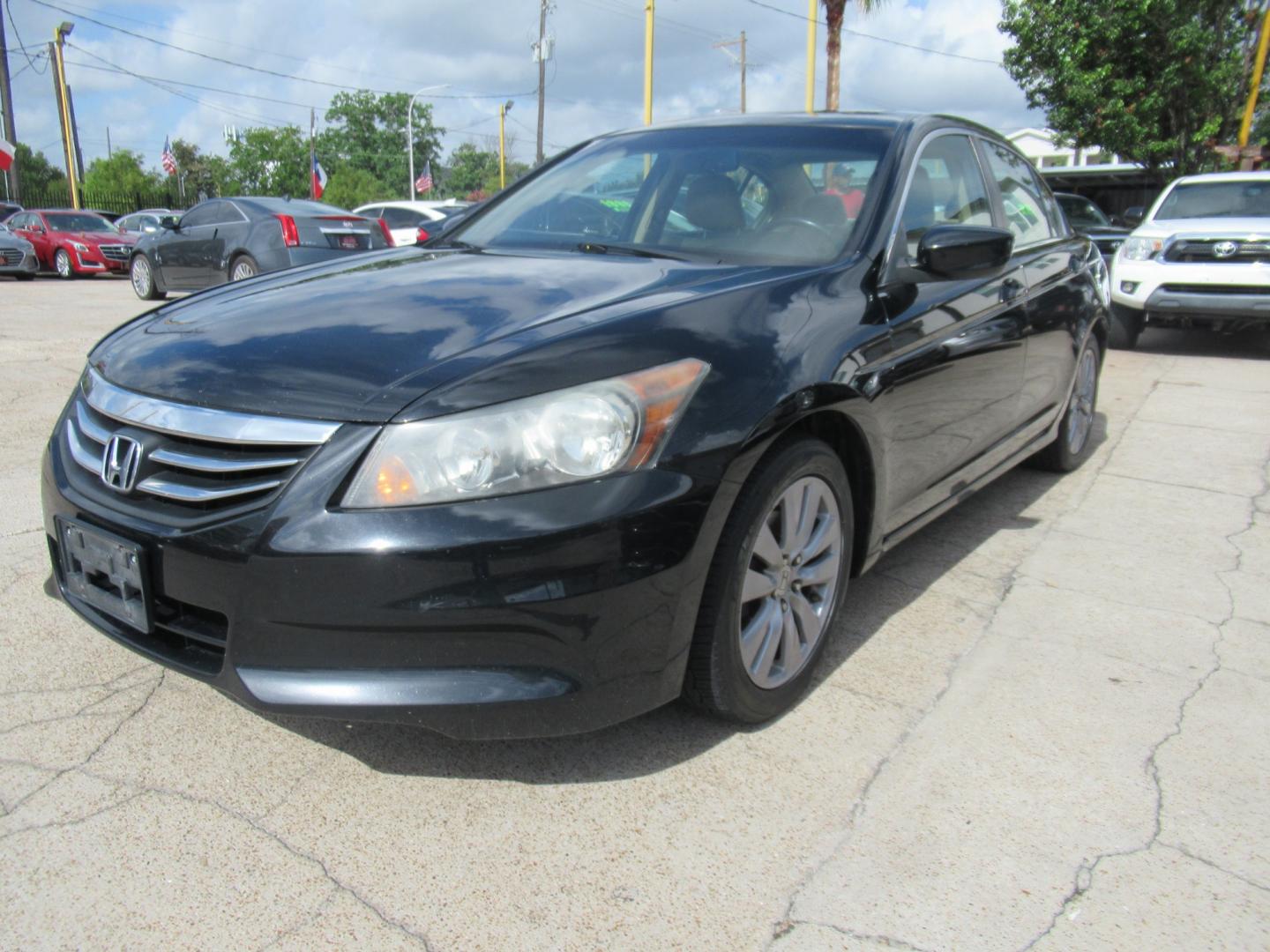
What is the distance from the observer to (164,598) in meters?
2.15

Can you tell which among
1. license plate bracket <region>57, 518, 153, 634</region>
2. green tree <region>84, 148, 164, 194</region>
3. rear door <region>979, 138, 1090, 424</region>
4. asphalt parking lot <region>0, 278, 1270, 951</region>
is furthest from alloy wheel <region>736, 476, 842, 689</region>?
green tree <region>84, 148, 164, 194</region>

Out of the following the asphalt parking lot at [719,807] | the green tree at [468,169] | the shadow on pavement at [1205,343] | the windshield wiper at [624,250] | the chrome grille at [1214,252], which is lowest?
the asphalt parking lot at [719,807]

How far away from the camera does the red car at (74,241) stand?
18.9 m

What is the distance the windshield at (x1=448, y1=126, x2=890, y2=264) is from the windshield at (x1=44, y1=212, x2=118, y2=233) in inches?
763

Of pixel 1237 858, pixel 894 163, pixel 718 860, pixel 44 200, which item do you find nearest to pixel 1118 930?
pixel 1237 858

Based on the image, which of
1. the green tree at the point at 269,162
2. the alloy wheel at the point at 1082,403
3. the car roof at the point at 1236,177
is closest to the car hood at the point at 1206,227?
the car roof at the point at 1236,177

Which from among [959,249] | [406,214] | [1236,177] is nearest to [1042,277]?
[959,249]

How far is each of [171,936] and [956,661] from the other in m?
2.13

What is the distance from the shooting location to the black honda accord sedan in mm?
1945

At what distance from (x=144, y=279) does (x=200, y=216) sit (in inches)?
76.0

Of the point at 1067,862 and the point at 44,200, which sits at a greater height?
the point at 44,200

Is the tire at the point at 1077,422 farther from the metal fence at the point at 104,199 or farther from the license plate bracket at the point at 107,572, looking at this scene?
the metal fence at the point at 104,199

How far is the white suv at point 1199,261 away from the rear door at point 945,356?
6.00 m

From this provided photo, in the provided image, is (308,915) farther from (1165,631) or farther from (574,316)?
(1165,631)
